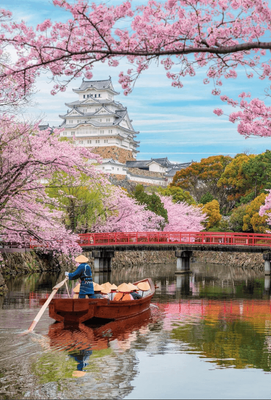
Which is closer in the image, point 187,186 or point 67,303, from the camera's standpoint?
point 67,303

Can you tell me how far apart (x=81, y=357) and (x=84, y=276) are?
3.36 meters

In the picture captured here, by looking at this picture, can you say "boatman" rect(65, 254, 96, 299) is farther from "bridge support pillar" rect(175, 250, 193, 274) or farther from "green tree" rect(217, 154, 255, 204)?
"green tree" rect(217, 154, 255, 204)

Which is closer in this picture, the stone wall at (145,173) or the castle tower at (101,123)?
the stone wall at (145,173)

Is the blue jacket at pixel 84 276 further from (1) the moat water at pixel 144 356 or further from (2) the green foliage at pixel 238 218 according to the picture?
(2) the green foliage at pixel 238 218

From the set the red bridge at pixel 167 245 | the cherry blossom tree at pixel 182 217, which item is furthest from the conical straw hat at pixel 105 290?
the cherry blossom tree at pixel 182 217

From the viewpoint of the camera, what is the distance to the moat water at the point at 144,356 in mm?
8766

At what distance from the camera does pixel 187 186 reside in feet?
202

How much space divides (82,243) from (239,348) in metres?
23.3

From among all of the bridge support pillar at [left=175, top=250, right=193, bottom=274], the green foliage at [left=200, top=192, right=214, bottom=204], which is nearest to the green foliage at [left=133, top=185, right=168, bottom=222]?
the bridge support pillar at [left=175, top=250, right=193, bottom=274]

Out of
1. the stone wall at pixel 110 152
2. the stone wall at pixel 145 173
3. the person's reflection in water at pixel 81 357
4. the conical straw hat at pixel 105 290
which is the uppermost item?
the stone wall at pixel 110 152

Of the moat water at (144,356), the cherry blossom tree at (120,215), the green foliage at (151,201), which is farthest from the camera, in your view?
the green foliage at (151,201)

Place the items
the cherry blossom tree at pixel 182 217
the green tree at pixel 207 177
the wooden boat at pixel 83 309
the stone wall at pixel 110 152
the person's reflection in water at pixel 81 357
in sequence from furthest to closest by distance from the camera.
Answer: the stone wall at pixel 110 152, the green tree at pixel 207 177, the cherry blossom tree at pixel 182 217, the wooden boat at pixel 83 309, the person's reflection in water at pixel 81 357

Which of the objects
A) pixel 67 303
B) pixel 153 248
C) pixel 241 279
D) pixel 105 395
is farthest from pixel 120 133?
pixel 105 395

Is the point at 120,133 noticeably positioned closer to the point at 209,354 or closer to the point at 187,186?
the point at 187,186
